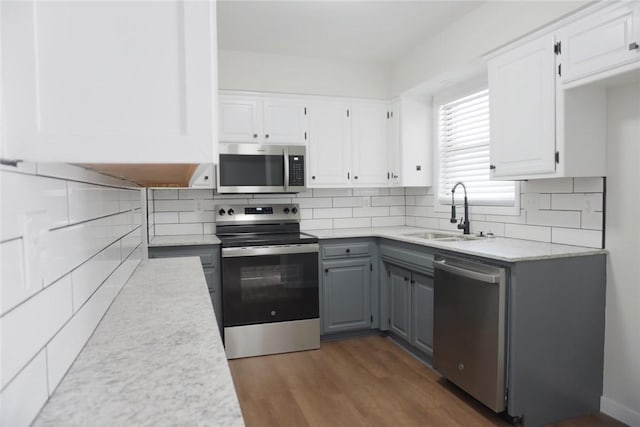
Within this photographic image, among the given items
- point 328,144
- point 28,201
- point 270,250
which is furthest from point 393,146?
point 28,201

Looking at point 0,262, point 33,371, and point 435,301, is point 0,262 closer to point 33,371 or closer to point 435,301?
point 33,371

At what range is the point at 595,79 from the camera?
197 centimetres

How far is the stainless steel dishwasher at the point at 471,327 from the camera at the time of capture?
2127 millimetres

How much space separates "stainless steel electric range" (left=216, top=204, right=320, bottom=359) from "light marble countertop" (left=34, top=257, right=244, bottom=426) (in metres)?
1.90

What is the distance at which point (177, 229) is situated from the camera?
3.56m

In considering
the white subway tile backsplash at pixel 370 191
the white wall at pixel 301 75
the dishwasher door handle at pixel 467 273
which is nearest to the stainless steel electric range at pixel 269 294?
Answer: the white subway tile backsplash at pixel 370 191

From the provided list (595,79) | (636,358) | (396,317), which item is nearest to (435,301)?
(396,317)

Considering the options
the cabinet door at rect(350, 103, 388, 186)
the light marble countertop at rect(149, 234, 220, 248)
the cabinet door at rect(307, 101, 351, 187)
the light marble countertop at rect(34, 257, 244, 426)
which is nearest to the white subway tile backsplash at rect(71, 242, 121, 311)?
the light marble countertop at rect(34, 257, 244, 426)

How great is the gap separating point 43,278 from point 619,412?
272 centimetres

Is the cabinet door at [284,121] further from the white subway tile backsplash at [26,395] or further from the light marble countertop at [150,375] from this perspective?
the white subway tile backsplash at [26,395]

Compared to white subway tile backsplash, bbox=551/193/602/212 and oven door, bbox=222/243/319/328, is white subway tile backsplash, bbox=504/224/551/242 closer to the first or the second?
white subway tile backsplash, bbox=551/193/602/212

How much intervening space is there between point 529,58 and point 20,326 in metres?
2.59

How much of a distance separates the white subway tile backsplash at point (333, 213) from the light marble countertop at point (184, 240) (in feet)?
3.36

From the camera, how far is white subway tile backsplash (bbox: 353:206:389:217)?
411 centimetres
